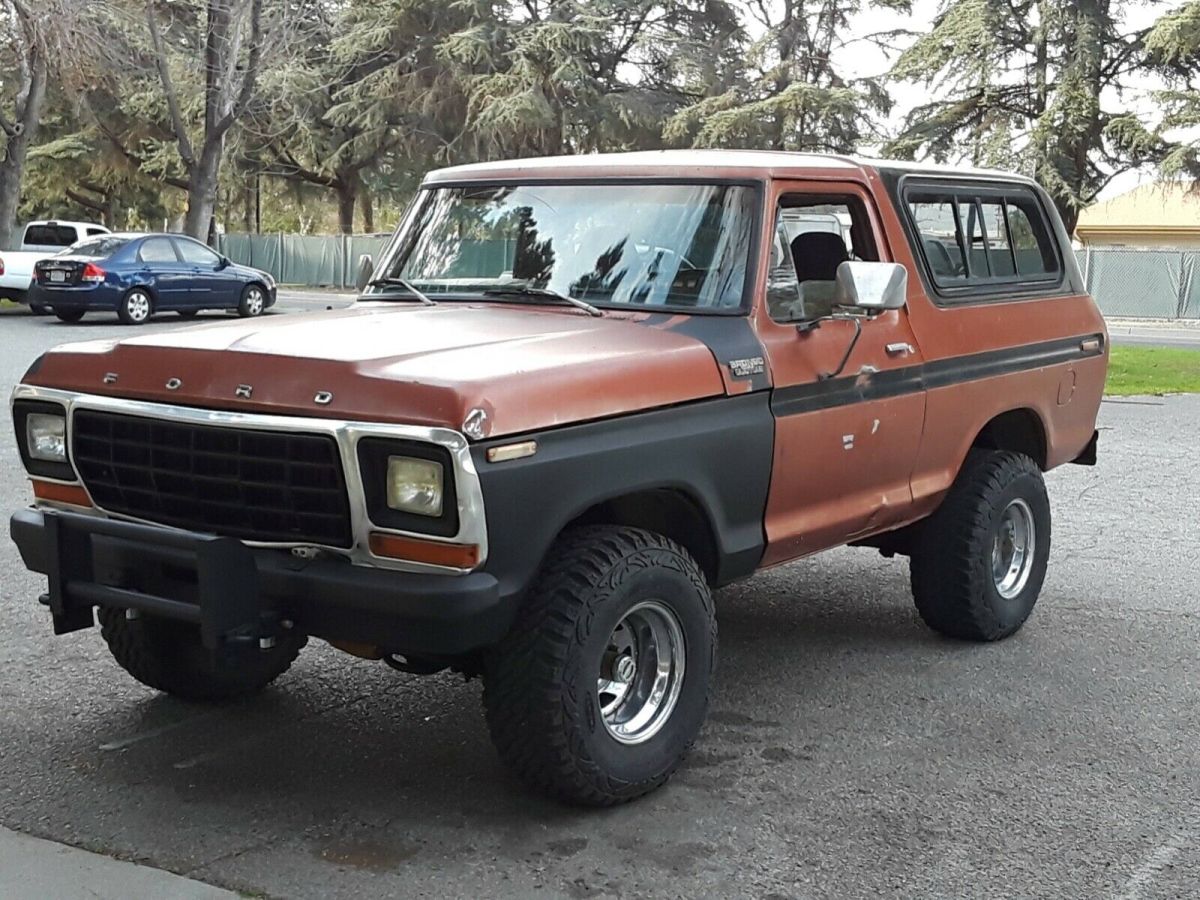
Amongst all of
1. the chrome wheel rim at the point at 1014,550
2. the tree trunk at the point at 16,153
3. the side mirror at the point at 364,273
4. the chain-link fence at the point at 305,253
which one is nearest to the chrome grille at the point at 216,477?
the side mirror at the point at 364,273

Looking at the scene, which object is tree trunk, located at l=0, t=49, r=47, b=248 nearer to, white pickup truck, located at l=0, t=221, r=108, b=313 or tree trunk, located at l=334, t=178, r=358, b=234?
white pickup truck, located at l=0, t=221, r=108, b=313

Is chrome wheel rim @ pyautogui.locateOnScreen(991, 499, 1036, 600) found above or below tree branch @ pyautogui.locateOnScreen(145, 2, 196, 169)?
below

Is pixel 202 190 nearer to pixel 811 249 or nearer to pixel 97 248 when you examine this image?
pixel 97 248

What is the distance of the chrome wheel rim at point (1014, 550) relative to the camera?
625 cm

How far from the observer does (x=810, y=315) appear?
5.28m

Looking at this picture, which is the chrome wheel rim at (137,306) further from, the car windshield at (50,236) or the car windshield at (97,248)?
the car windshield at (50,236)

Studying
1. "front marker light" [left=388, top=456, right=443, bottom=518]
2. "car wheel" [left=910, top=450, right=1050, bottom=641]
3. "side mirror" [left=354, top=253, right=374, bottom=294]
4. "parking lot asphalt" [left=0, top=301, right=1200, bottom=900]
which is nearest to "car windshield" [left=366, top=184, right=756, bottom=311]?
"side mirror" [left=354, top=253, right=374, bottom=294]

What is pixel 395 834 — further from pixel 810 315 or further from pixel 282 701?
Answer: pixel 810 315

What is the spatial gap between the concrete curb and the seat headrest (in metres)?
3.07

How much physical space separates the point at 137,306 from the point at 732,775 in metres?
19.7

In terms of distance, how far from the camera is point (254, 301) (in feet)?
80.3

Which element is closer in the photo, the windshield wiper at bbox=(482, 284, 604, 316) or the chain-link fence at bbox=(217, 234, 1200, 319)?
the windshield wiper at bbox=(482, 284, 604, 316)

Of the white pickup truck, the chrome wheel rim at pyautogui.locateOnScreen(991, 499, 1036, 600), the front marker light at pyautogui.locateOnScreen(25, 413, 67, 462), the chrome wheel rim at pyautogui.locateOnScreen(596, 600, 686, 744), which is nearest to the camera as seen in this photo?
the chrome wheel rim at pyautogui.locateOnScreen(596, 600, 686, 744)

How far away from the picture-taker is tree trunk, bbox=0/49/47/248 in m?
28.7
